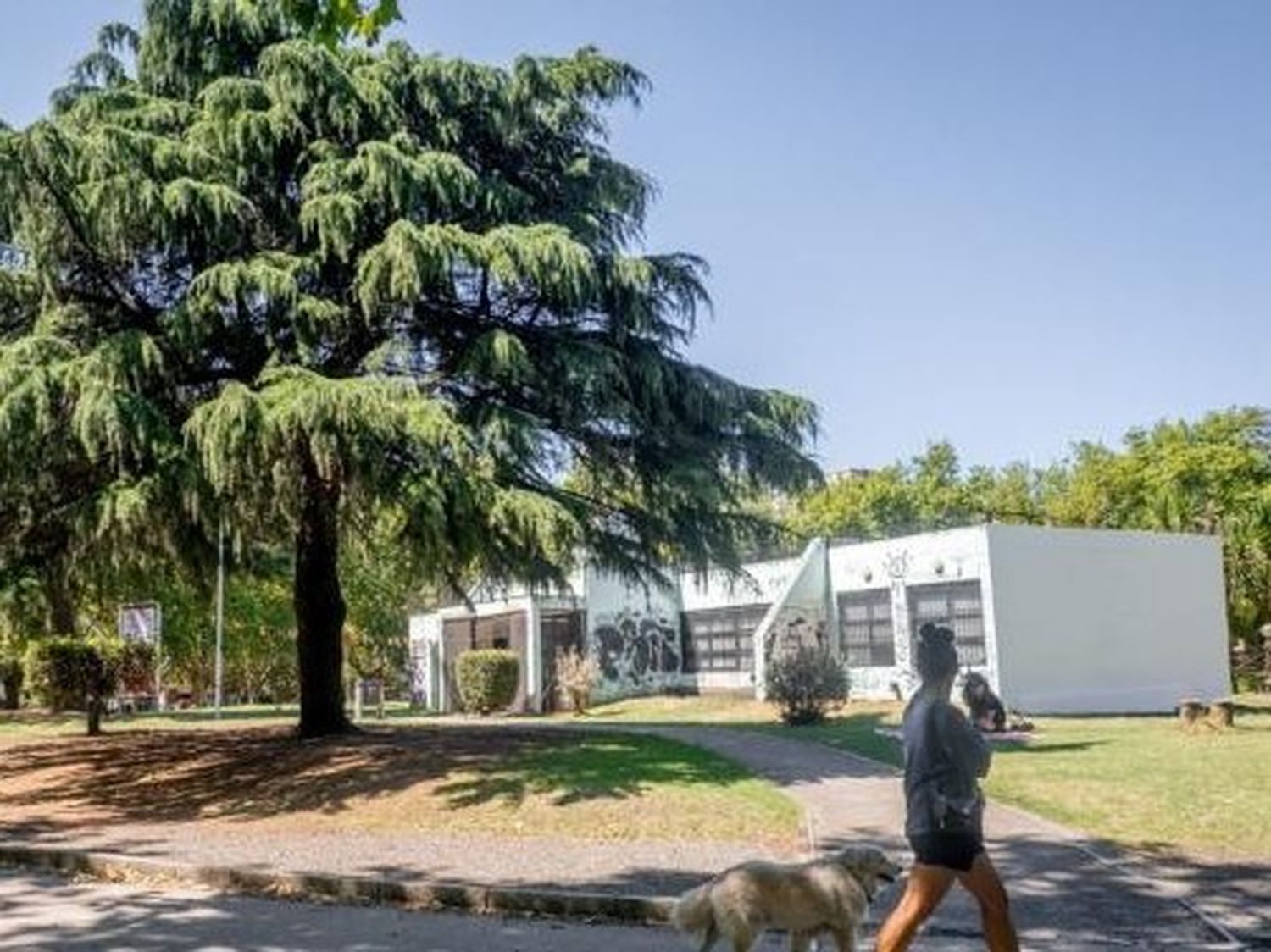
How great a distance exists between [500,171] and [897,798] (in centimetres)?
1046

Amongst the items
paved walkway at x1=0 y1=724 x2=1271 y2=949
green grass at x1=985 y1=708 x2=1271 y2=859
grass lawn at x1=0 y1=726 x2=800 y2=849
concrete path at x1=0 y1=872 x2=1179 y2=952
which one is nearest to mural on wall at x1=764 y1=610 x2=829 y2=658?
green grass at x1=985 y1=708 x2=1271 y2=859

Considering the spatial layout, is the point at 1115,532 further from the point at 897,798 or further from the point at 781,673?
the point at 897,798

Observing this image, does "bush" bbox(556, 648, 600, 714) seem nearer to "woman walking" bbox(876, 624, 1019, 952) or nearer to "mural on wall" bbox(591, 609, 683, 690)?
"mural on wall" bbox(591, 609, 683, 690)

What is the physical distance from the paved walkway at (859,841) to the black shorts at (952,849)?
1771 mm

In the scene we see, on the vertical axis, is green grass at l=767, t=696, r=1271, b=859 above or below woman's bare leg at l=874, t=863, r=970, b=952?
below

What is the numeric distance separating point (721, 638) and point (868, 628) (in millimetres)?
5617

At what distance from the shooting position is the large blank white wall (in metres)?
28.1

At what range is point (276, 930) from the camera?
27.4ft

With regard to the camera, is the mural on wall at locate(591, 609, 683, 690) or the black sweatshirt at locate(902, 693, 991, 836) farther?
the mural on wall at locate(591, 609, 683, 690)

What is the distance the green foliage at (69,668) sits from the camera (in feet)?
77.0

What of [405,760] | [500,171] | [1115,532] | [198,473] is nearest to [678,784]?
[405,760]

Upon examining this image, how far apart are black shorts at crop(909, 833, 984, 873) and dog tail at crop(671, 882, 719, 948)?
121 cm

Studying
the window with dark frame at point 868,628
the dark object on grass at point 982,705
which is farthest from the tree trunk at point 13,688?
the dark object on grass at point 982,705

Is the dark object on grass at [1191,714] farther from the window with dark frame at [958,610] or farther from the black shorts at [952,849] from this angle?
the black shorts at [952,849]
